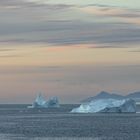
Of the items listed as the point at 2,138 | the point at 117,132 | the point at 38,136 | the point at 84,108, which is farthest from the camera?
the point at 84,108

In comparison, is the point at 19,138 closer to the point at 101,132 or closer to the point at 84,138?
the point at 84,138

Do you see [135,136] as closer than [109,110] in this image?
Yes

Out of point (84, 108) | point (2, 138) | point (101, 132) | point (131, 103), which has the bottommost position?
point (2, 138)

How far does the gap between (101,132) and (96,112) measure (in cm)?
9413

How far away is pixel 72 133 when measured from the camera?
96.1 m

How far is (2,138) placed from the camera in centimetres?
8556

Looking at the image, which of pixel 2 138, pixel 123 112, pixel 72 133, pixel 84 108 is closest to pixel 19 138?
pixel 2 138

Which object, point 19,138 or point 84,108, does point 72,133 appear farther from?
point 84,108

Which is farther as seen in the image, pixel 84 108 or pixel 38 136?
pixel 84 108

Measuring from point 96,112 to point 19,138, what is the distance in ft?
352

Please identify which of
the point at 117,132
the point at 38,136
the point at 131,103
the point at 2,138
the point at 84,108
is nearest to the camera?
the point at 2,138

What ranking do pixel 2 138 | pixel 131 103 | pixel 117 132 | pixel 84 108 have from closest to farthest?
pixel 2 138, pixel 117 132, pixel 131 103, pixel 84 108

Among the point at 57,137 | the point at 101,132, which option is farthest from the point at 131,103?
the point at 57,137

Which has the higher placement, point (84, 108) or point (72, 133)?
point (84, 108)
